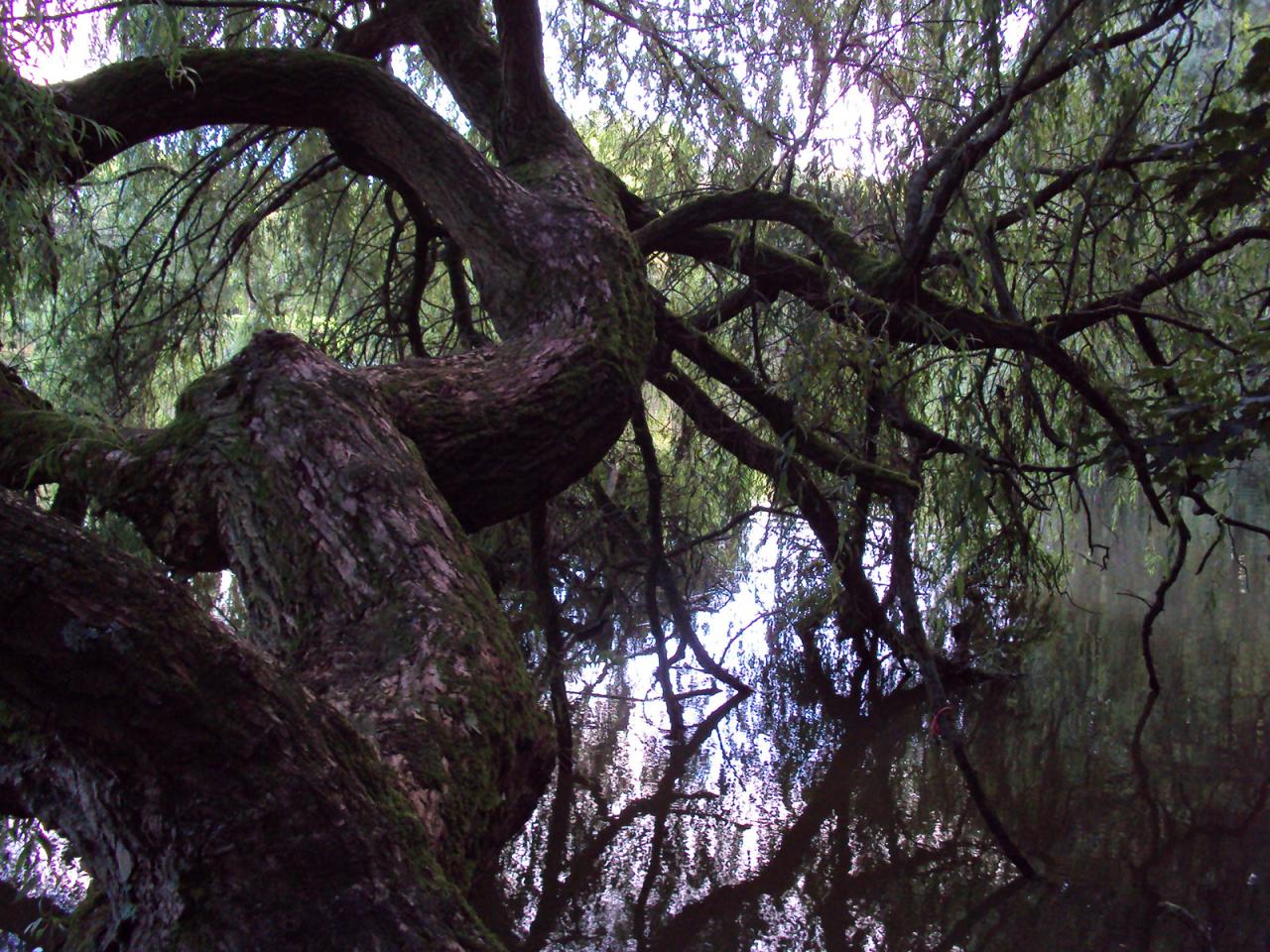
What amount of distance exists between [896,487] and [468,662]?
1.47 meters

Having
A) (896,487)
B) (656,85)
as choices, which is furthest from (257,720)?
(656,85)

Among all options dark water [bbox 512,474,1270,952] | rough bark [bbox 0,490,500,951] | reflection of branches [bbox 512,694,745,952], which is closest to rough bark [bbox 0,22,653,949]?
rough bark [bbox 0,490,500,951]

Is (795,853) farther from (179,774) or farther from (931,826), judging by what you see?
(179,774)

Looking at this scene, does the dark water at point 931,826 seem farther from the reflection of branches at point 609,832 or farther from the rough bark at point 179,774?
the rough bark at point 179,774

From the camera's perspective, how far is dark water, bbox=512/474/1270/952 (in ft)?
7.82

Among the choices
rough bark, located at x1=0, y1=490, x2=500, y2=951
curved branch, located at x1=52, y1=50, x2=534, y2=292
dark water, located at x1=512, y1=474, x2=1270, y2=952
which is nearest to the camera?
rough bark, located at x1=0, y1=490, x2=500, y2=951

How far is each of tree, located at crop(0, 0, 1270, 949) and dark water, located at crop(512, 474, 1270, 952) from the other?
192 millimetres

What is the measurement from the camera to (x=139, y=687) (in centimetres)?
82

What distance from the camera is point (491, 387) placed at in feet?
6.03

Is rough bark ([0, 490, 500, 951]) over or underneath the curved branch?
underneath

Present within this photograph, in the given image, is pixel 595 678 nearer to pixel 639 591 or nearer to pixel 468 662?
pixel 639 591

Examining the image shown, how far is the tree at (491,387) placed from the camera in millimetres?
877

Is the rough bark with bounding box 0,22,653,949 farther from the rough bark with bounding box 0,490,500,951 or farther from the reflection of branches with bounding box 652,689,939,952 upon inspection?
the reflection of branches with bounding box 652,689,939,952

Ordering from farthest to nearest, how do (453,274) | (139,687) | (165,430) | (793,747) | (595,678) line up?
(595,678)
(793,747)
(453,274)
(165,430)
(139,687)
